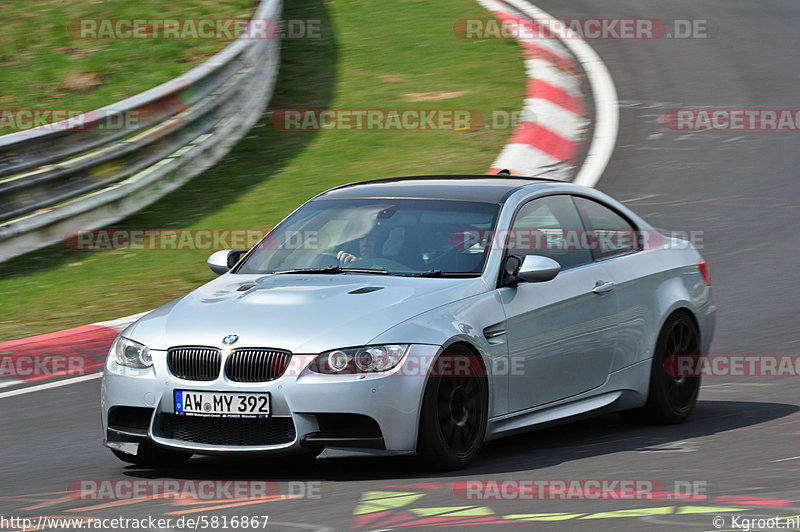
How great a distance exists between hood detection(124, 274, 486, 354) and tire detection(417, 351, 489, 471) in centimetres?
32

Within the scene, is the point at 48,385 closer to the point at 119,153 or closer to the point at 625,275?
the point at 625,275

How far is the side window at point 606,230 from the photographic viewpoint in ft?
25.3

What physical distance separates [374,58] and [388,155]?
12.4 ft

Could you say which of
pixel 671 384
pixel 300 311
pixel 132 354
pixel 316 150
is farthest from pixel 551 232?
pixel 316 150

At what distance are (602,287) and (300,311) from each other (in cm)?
193

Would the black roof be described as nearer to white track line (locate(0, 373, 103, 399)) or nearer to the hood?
→ the hood

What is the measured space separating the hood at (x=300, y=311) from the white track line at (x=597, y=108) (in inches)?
269

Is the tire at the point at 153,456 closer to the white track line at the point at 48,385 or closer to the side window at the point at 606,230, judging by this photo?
the white track line at the point at 48,385

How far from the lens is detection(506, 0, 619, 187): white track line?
13974 millimetres

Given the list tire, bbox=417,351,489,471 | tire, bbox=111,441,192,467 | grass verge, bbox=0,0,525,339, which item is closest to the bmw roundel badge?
tire, bbox=111,441,192,467

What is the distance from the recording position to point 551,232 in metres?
7.43

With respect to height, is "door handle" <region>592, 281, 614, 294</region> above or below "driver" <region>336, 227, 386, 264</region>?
below

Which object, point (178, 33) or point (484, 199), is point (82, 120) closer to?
point (178, 33)

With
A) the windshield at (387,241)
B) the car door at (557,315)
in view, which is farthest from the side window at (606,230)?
the windshield at (387,241)
